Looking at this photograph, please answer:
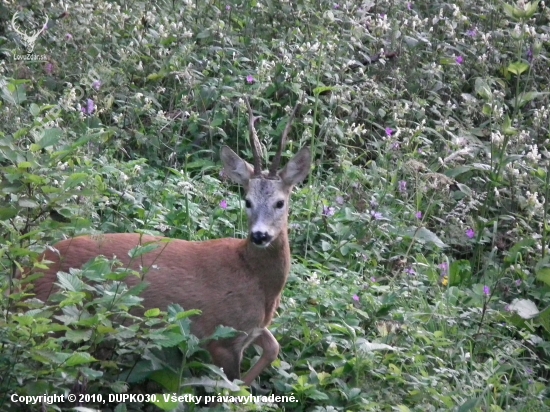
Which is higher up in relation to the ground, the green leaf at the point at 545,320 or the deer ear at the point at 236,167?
the deer ear at the point at 236,167

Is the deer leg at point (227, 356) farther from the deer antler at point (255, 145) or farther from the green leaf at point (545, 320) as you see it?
the green leaf at point (545, 320)

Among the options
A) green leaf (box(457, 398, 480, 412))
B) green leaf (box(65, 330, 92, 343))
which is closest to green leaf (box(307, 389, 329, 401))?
green leaf (box(457, 398, 480, 412))

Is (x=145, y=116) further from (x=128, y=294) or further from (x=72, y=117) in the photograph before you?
(x=128, y=294)

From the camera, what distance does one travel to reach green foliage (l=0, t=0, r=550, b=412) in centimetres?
491

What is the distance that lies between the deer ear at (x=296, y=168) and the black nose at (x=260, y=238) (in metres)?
0.56

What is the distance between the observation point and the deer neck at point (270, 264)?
5918 millimetres

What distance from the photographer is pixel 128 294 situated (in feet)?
15.1

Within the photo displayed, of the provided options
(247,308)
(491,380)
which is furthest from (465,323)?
(247,308)

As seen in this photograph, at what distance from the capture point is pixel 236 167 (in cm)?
649

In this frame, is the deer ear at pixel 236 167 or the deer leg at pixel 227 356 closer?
the deer leg at pixel 227 356

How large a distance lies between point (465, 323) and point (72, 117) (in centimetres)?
301

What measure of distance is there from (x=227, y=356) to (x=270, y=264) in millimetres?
612

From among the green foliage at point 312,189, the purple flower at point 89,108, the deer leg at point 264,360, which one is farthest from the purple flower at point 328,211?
the purple flower at point 89,108

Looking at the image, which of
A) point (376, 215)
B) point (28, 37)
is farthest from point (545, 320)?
point (28, 37)
